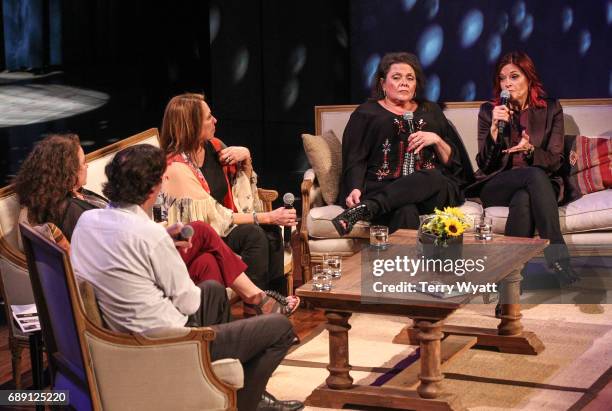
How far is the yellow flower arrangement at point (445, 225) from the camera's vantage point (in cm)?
387

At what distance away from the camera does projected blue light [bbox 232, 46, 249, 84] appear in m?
6.97

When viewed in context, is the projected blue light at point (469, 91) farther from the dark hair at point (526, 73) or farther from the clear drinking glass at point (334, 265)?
the clear drinking glass at point (334, 265)

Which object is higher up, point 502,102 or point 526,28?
point 526,28

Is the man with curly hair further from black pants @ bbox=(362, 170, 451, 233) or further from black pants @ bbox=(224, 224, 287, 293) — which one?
black pants @ bbox=(362, 170, 451, 233)

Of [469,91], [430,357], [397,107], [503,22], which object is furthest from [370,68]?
[430,357]

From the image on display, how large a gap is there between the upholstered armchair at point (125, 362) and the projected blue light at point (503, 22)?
5.24m

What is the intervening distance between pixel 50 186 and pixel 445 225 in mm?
1567

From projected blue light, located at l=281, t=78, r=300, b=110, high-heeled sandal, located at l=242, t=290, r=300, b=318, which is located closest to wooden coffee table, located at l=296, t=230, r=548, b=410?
high-heeled sandal, located at l=242, t=290, r=300, b=318

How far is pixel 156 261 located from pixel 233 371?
0.42 meters

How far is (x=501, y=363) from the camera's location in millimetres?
4250

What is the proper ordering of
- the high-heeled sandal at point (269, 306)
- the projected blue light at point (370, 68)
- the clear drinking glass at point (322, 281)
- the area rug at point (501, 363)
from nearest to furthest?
the clear drinking glass at point (322, 281) < the area rug at point (501, 363) < the high-heeled sandal at point (269, 306) < the projected blue light at point (370, 68)

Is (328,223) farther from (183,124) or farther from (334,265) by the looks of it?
(334,265)

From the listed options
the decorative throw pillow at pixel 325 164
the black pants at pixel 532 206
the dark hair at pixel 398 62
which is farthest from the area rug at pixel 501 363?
the dark hair at pixel 398 62

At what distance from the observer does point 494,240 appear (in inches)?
172
